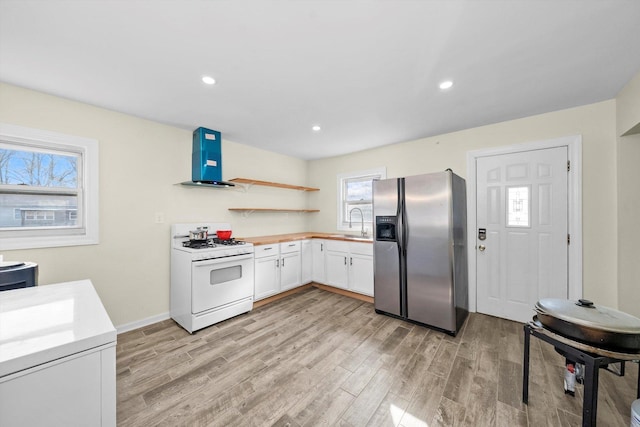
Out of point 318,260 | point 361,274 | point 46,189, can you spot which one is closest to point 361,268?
point 361,274

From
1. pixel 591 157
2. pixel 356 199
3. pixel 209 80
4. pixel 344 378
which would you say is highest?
pixel 209 80

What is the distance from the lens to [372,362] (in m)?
2.11

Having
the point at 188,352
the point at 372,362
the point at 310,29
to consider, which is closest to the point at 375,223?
the point at 372,362

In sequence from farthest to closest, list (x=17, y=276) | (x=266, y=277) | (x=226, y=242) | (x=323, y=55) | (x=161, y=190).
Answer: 1. (x=266, y=277)
2. (x=226, y=242)
3. (x=161, y=190)
4. (x=323, y=55)
5. (x=17, y=276)

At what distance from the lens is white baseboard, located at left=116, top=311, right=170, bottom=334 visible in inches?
104

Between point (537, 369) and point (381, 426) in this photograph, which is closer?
point (381, 426)

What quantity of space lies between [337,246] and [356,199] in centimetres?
103

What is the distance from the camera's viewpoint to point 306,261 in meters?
4.07

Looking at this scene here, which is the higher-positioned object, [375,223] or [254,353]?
[375,223]

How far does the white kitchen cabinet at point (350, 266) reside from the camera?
3.47 metres

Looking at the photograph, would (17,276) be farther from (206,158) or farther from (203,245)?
(206,158)

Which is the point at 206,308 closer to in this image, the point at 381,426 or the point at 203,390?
the point at 203,390

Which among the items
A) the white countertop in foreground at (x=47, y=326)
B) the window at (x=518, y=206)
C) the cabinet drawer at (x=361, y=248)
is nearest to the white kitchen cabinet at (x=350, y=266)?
the cabinet drawer at (x=361, y=248)

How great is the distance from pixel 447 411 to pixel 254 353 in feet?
5.25
